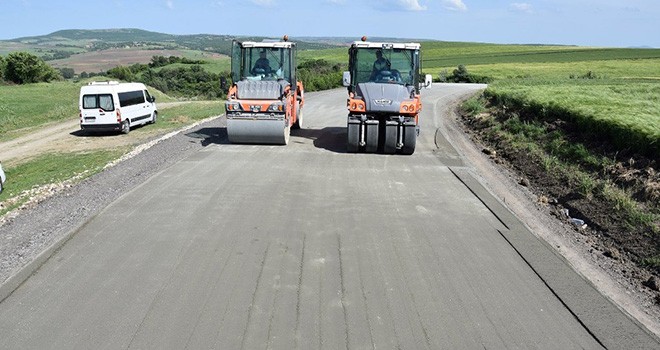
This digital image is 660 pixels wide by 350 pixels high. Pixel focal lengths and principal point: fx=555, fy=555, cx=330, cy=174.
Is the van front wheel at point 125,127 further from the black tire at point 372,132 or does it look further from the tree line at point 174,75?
the tree line at point 174,75

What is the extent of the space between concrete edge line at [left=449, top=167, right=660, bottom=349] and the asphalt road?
0.08ft

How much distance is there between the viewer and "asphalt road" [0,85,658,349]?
20.3ft

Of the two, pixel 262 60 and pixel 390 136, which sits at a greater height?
pixel 262 60

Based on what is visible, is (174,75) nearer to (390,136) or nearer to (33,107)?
(33,107)

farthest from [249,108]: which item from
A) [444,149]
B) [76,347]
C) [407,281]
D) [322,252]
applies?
[76,347]

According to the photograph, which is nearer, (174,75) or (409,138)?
(409,138)

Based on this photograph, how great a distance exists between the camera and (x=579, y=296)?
7305mm

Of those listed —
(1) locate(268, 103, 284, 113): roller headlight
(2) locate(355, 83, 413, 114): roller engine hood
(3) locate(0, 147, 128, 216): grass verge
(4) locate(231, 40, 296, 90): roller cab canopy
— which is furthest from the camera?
(4) locate(231, 40, 296, 90): roller cab canopy

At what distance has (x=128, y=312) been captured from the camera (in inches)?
257

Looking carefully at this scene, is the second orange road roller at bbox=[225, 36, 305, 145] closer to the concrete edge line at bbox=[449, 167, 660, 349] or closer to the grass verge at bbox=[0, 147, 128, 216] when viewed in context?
the grass verge at bbox=[0, 147, 128, 216]

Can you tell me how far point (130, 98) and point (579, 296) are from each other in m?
22.1

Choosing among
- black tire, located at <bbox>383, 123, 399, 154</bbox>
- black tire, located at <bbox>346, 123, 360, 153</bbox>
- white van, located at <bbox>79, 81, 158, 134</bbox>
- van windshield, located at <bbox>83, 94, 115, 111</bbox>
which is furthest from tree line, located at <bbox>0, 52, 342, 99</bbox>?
black tire, located at <bbox>383, 123, 399, 154</bbox>

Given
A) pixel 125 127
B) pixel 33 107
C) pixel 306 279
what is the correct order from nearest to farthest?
1. pixel 306 279
2. pixel 125 127
3. pixel 33 107

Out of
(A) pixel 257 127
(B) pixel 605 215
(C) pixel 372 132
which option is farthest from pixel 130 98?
(B) pixel 605 215
